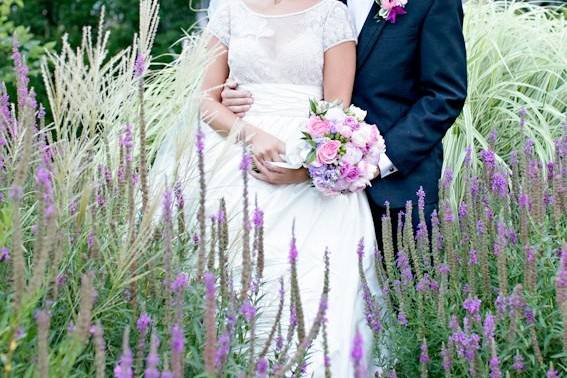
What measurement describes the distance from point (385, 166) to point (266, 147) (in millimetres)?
402

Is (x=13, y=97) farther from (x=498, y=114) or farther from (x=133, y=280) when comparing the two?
(x=133, y=280)

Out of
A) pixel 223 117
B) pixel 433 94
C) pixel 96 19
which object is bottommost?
pixel 96 19

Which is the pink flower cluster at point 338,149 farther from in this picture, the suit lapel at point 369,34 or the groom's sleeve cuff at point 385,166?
the suit lapel at point 369,34

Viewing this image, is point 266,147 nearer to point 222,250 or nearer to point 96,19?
point 222,250

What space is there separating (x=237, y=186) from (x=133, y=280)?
3.49ft

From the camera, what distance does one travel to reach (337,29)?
310 cm

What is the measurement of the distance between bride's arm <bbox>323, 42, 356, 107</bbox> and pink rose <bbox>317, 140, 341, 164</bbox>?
0.33 meters

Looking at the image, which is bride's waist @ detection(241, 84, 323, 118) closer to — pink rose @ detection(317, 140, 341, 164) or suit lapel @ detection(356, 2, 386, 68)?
suit lapel @ detection(356, 2, 386, 68)

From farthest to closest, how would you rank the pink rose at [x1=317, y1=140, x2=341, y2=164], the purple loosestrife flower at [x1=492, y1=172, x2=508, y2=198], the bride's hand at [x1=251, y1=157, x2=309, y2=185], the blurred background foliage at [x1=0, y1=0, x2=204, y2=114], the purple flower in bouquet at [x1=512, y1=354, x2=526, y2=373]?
the blurred background foliage at [x1=0, y1=0, x2=204, y2=114] → the bride's hand at [x1=251, y1=157, x2=309, y2=185] → the pink rose at [x1=317, y1=140, x2=341, y2=164] → the purple loosestrife flower at [x1=492, y1=172, x2=508, y2=198] → the purple flower in bouquet at [x1=512, y1=354, x2=526, y2=373]

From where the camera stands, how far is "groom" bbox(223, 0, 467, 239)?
301 centimetres

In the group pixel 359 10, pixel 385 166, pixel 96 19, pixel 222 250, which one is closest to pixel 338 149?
pixel 385 166

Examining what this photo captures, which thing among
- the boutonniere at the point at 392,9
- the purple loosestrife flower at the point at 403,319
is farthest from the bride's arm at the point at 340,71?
the purple loosestrife flower at the point at 403,319

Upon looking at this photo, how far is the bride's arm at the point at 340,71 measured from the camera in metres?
3.08

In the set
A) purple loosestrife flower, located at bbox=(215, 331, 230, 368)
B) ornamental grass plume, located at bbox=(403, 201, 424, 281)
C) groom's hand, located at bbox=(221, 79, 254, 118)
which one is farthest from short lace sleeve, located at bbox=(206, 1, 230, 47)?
purple loosestrife flower, located at bbox=(215, 331, 230, 368)
